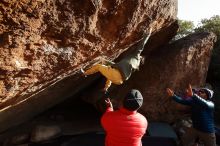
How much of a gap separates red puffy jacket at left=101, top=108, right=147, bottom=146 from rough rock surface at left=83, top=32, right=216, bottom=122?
4393 mm

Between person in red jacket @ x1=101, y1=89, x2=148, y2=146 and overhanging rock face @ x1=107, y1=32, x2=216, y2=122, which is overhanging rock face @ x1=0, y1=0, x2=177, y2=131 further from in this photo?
overhanging rock face @ x1=107, y1=32, x2=216, y2=122

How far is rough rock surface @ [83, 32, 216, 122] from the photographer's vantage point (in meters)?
9.17

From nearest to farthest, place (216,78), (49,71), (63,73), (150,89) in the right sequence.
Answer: (49,71) < (63,73) < (150,89) < (216,78)

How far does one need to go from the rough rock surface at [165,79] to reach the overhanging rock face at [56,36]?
99.8 inches

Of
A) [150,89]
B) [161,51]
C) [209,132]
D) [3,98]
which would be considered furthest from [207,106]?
[3,98]

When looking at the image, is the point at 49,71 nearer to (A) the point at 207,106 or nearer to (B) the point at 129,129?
(B) the point at 129,129

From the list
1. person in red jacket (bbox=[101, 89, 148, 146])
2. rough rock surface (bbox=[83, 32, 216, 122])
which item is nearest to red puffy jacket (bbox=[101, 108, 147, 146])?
person in red jacket (bbox=[101, 89, 148, 146])

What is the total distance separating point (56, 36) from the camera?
196 inches

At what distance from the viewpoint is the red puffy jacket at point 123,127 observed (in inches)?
177

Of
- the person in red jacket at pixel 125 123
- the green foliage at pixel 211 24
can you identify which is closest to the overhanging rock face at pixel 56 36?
the person in red jacket at pixel 125 123

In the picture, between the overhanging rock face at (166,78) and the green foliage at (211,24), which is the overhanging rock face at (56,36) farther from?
the green foliage at (211,24)

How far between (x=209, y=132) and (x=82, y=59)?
3188mm

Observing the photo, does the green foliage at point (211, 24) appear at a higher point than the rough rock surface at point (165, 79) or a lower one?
higher

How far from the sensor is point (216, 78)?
1204cm
